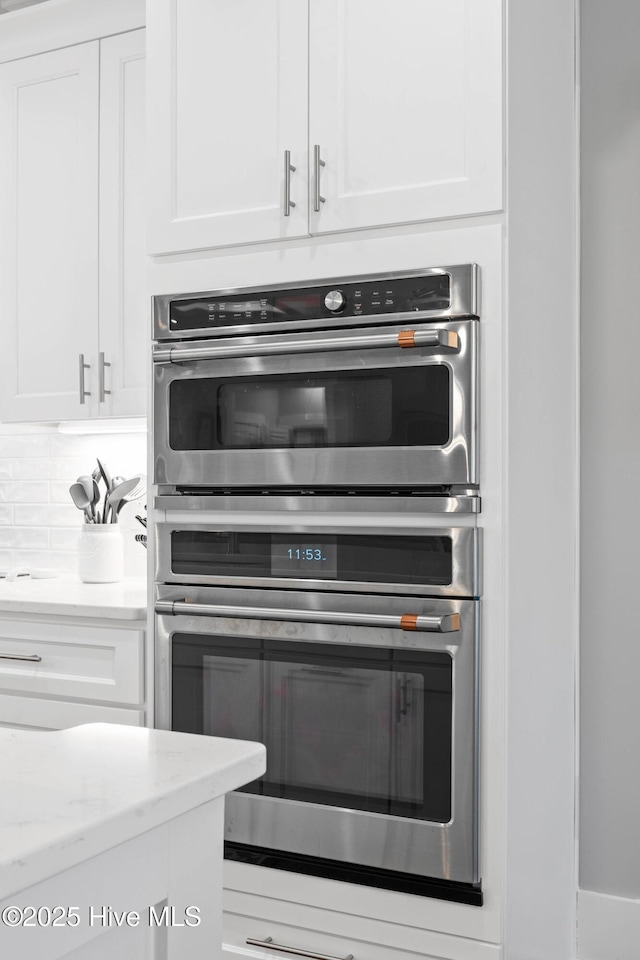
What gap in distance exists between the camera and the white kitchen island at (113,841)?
0.57m

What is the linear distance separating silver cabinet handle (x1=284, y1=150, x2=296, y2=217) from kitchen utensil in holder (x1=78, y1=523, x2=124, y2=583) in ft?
4.07

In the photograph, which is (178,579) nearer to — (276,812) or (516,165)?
(276,812)

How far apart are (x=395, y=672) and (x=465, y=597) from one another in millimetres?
208

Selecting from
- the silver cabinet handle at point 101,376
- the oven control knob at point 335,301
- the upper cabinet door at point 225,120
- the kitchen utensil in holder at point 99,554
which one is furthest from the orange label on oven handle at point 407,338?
the kitchen utensil in holder at point 99,554

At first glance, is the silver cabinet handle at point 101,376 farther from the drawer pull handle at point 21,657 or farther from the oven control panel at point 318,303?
the drawer pull handle at point 21,657

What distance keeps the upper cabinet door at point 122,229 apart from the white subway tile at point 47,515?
62 cm

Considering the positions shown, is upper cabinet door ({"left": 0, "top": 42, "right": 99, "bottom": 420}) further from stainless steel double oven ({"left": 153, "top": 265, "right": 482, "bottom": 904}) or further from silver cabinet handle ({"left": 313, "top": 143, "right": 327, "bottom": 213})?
silver cabinet handle ({"left": 313, "top": 143, "right": 327, "bottom": 213})

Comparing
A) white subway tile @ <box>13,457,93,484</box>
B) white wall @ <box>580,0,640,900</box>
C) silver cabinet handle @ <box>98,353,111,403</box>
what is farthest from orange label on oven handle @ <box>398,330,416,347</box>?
white subway tile @ <box>13,457,93,484</box>

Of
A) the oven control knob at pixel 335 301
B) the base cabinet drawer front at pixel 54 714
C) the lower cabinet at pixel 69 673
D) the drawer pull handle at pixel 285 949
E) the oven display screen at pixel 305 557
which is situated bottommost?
the drawer pull handle at pixel 285 949

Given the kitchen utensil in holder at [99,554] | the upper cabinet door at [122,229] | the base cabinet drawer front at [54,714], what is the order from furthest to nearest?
1. the kitchen utensil in holder at [99,554]
2. the upper cabinet door at [122,229]
3. the base cabinet drawer front at [54,714]

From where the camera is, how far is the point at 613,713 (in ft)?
7.36

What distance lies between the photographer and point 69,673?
7.36 feet

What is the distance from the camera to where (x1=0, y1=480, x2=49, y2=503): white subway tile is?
3158 millimetres

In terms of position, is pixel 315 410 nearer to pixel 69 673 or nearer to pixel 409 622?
pixel 409 622
